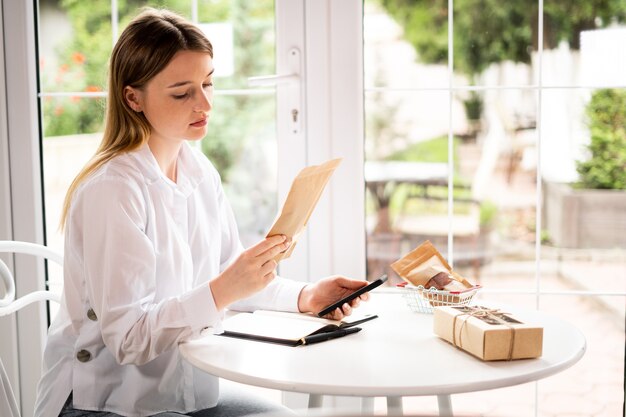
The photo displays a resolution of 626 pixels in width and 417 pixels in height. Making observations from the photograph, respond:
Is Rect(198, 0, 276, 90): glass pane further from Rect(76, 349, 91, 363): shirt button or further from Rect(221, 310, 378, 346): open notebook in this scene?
Rect(76, 349, 91, 363): shirt button

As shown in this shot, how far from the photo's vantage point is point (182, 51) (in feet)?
5.41

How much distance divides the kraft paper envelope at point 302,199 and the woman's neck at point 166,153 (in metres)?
0.37

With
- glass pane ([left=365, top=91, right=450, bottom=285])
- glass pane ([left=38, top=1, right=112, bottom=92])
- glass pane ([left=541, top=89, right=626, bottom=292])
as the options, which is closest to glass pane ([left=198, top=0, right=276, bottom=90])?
glass pane ([left=38, top=1, right=112, bottom=92])

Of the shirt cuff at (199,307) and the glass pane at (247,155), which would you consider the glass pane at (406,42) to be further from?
the shirt cuff at (199,307)

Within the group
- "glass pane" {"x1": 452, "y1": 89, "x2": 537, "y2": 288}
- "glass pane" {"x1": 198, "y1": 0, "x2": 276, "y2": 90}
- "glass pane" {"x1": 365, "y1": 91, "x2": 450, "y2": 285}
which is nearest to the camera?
"glass pane" {"x1": 198, "y1": 0, "x2": 276, "y2": 90}

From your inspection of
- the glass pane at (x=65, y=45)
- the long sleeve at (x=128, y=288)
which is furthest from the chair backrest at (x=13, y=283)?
the glass pane at (x=65, y=45)

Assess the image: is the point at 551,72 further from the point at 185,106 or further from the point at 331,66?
the point at 185,106

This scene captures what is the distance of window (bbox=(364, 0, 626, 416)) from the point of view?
5.36m

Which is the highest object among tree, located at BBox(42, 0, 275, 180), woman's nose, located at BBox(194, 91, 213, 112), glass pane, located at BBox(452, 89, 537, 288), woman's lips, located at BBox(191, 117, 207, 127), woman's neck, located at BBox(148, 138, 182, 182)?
tree, located at BBox(42, 0, 275, 180)

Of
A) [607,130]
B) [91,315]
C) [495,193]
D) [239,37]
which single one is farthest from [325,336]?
[495,193]

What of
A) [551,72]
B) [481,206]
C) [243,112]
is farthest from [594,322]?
[243,112]

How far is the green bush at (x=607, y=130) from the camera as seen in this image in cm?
519

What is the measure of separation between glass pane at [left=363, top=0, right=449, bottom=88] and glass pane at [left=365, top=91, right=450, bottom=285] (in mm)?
300

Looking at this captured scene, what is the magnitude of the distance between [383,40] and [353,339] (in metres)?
4.60
